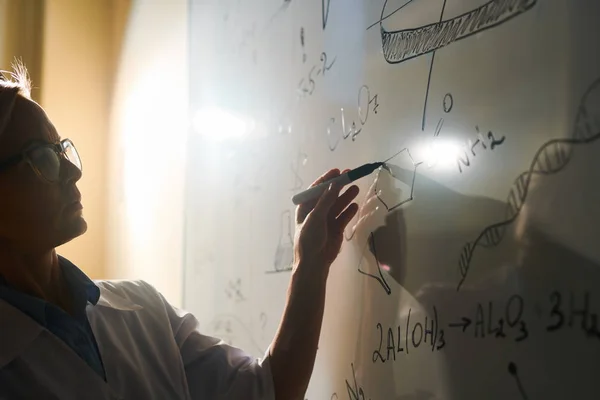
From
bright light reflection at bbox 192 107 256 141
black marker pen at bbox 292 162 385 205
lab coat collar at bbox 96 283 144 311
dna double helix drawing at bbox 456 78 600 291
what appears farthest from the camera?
bright light reflection at bbox 192 107 256 141

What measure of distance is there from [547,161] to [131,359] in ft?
2.00

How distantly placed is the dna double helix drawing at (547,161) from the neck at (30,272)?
0.58 meters

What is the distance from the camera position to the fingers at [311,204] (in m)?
0.74

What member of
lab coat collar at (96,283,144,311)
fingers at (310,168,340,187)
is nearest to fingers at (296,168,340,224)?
fingers at (310,168,340,187)

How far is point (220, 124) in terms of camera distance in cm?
118

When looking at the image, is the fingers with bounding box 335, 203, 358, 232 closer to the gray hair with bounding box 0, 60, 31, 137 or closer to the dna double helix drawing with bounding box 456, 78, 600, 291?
the dna double helix drawing with bounding box 456, 78, 600, 291

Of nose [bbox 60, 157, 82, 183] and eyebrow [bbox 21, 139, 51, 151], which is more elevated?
eyebrow [bbox 21, 139, 51, 151]

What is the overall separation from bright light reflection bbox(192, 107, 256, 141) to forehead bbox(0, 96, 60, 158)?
374mm

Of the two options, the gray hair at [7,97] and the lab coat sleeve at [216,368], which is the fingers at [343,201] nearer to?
the lab coat sleeve at [216,368]

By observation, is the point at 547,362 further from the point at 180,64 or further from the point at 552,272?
the point at 180,64

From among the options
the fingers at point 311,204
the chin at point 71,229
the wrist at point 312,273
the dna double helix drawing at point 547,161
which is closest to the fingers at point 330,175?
the fingers at point 311,204

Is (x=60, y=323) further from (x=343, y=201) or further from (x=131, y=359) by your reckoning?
(x=343, y=201)

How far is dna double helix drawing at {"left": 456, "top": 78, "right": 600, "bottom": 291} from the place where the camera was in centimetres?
43

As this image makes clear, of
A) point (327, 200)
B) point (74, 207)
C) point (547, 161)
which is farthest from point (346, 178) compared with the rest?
point (74, 207)
